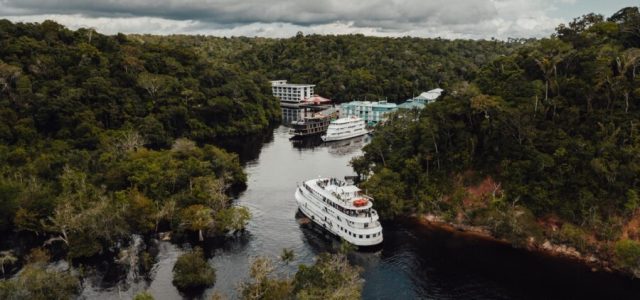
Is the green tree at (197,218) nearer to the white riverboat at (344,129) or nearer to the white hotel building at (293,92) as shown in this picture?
the white riverboat at (344,129)

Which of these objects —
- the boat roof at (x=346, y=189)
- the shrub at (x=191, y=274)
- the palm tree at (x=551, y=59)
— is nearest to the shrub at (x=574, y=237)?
the palm tree at (x=551, y=59)

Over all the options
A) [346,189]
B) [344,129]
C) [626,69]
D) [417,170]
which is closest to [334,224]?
[346,189]

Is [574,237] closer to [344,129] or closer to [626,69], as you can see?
[626,69]

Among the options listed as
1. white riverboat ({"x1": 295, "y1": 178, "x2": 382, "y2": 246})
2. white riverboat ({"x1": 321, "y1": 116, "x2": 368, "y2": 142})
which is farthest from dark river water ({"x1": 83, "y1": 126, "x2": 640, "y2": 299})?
white riverboat ({"x1": 321, "y1": 116, "x2": 368, "y2": 142})

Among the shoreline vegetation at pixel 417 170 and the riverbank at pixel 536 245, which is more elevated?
the shoreline vegetation at pixel 417 170

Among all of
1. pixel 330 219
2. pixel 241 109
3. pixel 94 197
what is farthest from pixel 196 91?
pixel 330 219

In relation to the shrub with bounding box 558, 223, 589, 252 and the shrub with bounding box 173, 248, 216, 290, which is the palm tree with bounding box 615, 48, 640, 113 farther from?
the shrub with bounding box 173, 248, 216, 290

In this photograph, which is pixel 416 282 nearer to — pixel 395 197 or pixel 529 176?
pixel 395 197
